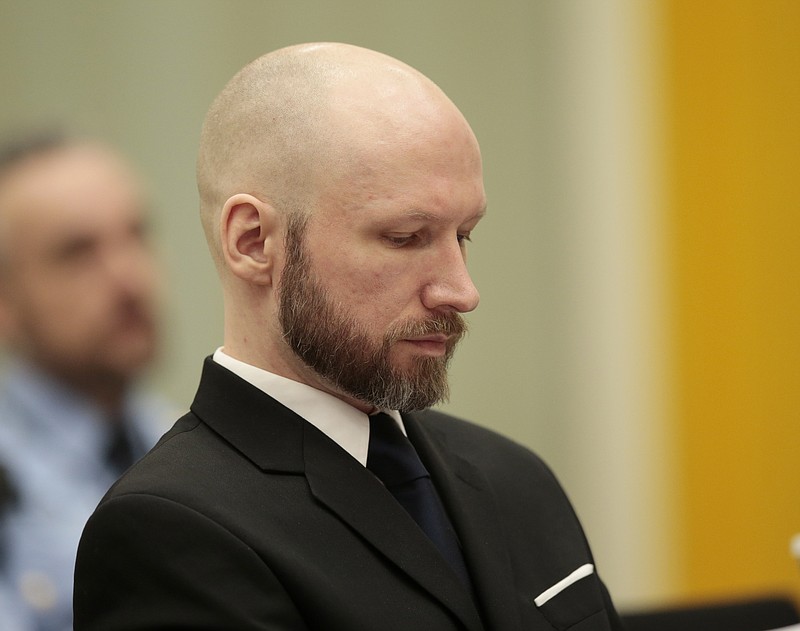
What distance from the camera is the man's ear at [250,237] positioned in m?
1.29

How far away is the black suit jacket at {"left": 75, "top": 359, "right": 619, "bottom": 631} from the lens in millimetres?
1163

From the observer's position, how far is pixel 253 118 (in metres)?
1.31

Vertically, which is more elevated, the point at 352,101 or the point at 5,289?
the point at 352,101

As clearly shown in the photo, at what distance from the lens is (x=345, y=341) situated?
4.19 ft

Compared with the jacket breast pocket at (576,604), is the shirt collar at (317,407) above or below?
above

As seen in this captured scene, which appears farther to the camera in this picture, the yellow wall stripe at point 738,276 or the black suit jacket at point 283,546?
the yellow wall stripe at point 738,276

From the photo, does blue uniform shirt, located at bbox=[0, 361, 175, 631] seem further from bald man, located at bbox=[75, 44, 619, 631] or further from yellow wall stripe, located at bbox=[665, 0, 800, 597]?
yellow wall stripe, located at bbox=[665, 0, 800, 597]

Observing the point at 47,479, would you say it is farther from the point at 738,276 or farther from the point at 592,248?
the point at 738,276

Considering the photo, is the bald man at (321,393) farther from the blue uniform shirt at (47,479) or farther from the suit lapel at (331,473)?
the blue uniform shirt at (47,479)

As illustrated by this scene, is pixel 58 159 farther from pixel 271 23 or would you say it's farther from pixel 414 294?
pixel 414 294

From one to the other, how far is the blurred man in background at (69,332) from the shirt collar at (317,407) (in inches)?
53.9

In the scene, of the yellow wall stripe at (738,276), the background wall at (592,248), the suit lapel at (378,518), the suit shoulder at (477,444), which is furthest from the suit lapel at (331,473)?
the yellow wall stripe at (738,276)

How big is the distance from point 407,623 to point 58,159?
6.23 feet

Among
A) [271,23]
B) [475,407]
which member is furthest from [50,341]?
[475,407]
